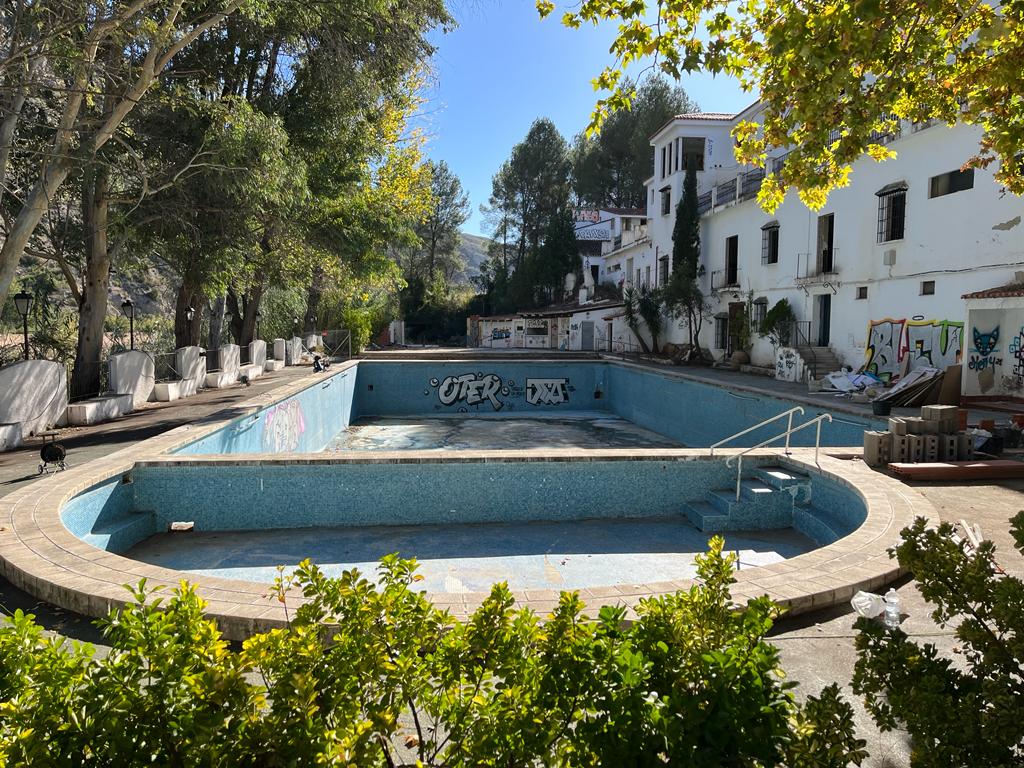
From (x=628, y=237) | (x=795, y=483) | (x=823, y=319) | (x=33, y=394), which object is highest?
(x=628, y=237)

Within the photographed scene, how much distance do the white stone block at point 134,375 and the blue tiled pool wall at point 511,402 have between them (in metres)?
3.32

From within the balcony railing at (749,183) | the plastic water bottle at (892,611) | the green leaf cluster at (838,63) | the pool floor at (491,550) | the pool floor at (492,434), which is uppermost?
the balcony railing at (749,183)

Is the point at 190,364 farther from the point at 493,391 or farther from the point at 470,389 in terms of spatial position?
the point at 493,391

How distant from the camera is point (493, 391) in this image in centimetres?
2588

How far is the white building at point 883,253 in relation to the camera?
1603 cm

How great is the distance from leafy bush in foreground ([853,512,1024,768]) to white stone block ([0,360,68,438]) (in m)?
12.7

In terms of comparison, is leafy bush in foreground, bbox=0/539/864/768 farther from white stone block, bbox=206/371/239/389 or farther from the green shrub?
the green shrub

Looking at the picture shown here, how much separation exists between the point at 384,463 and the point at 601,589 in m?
4.91

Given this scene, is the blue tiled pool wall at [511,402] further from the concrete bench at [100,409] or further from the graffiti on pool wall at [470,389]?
the concrete bench at [100,409]

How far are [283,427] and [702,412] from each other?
1175 centimetres

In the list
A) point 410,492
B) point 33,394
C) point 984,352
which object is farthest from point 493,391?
point 410,492

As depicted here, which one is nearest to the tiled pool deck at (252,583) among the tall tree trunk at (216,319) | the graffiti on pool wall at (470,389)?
the graffiti on pool wall at (470,389)

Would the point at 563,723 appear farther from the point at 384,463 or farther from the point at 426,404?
the point at 426,404

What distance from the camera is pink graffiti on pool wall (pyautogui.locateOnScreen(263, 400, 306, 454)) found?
1472cm
